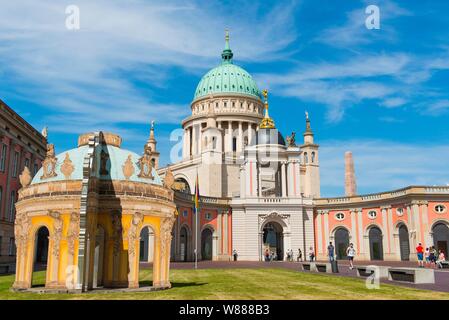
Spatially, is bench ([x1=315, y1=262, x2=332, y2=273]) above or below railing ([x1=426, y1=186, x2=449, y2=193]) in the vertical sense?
below

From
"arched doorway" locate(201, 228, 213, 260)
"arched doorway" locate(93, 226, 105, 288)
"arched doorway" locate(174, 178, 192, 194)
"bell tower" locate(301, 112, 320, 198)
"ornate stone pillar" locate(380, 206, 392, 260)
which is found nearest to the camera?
"arched doorway" locate(93, 226, 105, 288)

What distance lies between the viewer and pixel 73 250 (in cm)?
1994

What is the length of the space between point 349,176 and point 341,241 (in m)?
43.3

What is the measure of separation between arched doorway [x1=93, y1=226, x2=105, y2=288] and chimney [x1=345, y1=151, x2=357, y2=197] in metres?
94.3

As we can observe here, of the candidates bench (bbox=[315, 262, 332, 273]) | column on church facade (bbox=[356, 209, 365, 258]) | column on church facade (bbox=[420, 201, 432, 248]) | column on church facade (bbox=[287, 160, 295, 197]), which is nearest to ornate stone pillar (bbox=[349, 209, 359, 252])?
column on church facade (bbox=[356, 209, 365, 258])

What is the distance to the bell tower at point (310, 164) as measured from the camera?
8706 cm

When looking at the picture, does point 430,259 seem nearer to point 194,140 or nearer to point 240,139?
point 240,139

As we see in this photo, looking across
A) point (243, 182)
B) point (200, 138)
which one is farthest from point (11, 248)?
point (200, 138)

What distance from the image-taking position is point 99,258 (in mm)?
22453

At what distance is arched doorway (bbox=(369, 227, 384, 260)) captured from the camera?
66188mm

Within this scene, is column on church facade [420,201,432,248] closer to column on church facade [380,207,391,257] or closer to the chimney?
column on church facade [380,207,391,257]

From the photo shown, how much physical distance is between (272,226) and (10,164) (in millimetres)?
40622
